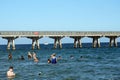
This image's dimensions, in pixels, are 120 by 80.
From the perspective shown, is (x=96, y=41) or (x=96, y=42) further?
(x=96, y=42)

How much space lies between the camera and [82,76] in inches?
1207

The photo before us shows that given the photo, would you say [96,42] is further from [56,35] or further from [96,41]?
[56,35]

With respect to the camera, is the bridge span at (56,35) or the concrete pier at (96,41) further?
the concrete pier at (96,41)

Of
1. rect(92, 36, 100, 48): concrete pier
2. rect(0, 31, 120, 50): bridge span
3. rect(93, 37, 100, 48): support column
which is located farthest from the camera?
rect(93, 37, 100, 48): support column

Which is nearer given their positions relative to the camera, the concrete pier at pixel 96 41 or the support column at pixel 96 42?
the concrete pier at pixel 96 41

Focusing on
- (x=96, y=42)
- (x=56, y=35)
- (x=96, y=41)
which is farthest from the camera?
(x=96, y=42)

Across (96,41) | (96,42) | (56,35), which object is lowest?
(96,42)

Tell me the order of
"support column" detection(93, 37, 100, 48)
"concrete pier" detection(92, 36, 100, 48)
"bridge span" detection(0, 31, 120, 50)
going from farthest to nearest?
"support column" detection(93, 37, 100, 48) → "concrete pier" detection(92, 36, 100, 48) → "bridge span" detection(0, 31, 120, 50)

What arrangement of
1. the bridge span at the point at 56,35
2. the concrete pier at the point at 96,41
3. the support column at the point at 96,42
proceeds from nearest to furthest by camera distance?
the bridge span at the point at 56,35 → the concrete pier at the point at 96,41 → the support column at the point at 96,42

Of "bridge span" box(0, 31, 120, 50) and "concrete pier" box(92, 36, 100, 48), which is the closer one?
"bridge span" box(0, 31, 120, 50)

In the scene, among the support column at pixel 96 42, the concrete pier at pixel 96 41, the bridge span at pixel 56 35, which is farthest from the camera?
the support column at pixel 96 42

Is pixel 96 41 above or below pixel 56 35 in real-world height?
below

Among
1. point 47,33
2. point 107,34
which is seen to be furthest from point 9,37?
point 107,34

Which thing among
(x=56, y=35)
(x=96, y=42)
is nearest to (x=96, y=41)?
(x=96, y=42)
